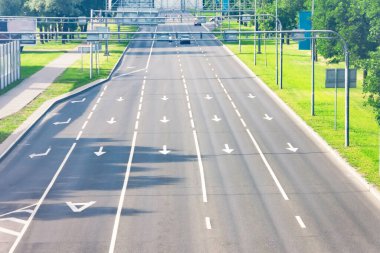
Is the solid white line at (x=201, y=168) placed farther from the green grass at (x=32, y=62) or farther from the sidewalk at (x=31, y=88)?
the green grass at (x=32, y=62)

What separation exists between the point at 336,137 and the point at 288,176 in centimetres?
981

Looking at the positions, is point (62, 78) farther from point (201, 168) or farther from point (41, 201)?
point (41, 201)

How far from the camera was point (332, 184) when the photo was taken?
1401 inches

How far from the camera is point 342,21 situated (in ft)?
243

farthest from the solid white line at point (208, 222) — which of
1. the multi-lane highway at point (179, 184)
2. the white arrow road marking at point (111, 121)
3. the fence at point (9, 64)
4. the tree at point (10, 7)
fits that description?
the tree at point (10, 7)

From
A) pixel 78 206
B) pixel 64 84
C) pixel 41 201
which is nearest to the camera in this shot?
pixel 78 206

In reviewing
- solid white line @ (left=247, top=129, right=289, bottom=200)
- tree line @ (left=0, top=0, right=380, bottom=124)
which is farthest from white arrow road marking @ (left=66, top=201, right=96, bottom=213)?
tree line @ (left=0, top=0, right=380, bottom=124)

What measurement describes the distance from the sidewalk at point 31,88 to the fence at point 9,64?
1.01 meters

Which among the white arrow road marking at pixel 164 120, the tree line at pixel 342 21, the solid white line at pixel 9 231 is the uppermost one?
the tree line at pixel 342 21

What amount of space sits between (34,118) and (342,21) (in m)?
30.5

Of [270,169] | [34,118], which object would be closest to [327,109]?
[34,118]

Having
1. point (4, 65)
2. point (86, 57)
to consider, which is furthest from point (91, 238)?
point (86, 57)

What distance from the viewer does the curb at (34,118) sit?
44.8m

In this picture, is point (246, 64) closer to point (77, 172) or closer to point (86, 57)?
point (86, 57)
